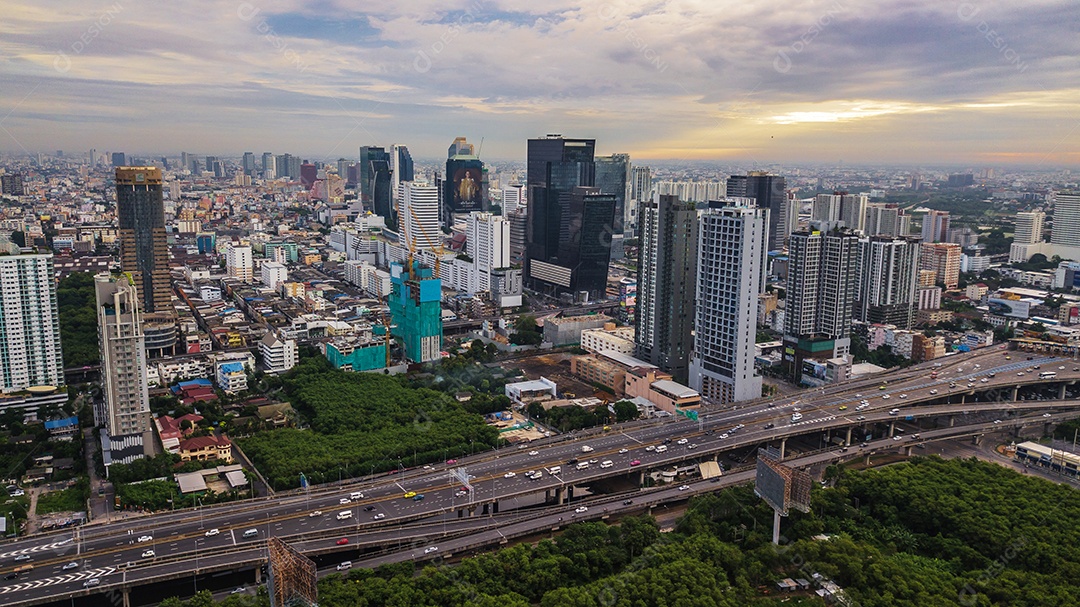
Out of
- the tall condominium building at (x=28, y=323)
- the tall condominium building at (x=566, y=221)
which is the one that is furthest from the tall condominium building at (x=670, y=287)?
the tall condominium building at (x=28, y=323)

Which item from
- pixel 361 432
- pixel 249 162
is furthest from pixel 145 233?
pixel 249 162

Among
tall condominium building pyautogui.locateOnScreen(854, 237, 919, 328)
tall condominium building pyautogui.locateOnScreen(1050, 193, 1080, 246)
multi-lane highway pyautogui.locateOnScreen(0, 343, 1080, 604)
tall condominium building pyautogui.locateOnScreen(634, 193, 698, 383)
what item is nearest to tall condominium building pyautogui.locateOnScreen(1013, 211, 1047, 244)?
tall condominium building pyautogui.locateOnScreen(1050, 193, 1080, 246)

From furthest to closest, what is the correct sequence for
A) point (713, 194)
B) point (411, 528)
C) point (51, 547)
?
point (713, 194), point (411, 528), point (51, 547)

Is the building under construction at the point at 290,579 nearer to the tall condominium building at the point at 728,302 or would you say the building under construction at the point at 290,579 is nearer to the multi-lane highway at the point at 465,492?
the multi-lane highway at the point at 465,492

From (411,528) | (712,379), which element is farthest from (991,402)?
(411,528)

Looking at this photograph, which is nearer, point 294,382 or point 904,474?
point 904,474

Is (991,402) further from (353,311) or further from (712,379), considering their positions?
(353,311)
